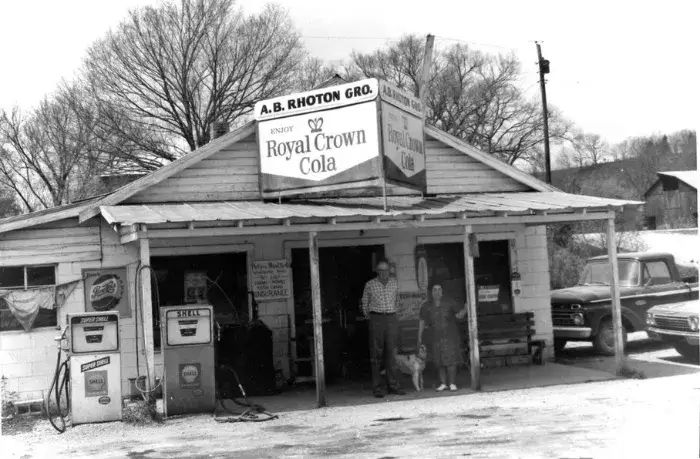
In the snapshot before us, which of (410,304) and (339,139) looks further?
(410,304)

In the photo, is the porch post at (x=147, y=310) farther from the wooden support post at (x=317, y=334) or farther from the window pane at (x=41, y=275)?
the window pane at (x=41, y=275)

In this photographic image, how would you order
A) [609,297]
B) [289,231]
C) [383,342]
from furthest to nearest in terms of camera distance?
A: 1. [609,297]
2. [383,342]
3. [289,231]

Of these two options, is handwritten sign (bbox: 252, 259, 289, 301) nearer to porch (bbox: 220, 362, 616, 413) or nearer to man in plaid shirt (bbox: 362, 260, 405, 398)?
porch (bbox: 220, 362, 616, 413)

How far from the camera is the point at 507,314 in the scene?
50.4 feet

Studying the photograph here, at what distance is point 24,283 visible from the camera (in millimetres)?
12992

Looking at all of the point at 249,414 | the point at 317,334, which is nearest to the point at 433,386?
the point at 317,334

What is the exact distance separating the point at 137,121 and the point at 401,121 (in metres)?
30.5

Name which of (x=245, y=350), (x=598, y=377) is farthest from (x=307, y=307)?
(x=598, y=377)

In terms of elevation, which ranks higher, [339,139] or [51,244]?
[339,139]

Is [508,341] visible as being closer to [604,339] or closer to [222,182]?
[604,339]

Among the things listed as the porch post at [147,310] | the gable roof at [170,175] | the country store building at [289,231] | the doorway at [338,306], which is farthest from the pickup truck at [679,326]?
the porch post at [147,310]

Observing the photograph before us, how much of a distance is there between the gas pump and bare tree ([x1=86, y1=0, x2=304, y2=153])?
101 ft

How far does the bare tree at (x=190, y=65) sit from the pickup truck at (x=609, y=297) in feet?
90.5

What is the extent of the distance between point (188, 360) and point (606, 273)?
1002 centimetres
